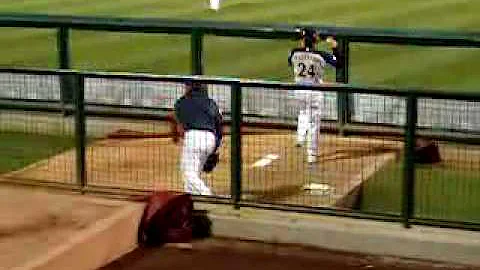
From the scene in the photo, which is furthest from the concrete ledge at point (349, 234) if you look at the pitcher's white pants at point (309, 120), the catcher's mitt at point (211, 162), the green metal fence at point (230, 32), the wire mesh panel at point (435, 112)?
the green metal fence at point (230, 32)

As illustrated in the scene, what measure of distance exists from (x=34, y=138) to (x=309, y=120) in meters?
2.83

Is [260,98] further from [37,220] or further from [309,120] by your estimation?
[37,220]

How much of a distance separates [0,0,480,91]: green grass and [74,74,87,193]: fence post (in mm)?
7596

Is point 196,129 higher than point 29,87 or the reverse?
the reverse

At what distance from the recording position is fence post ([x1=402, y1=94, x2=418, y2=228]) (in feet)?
26.5

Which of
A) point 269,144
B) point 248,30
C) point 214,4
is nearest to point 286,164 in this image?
point 269,144

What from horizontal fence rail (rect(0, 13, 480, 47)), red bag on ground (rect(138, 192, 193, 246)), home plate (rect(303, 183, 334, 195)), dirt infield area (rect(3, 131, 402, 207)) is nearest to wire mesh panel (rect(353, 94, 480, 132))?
dirt infield area (rect(3, 131, 402, 207))

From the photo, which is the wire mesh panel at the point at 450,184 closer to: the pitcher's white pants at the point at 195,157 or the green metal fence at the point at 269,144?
the green metal fence at the point at 269,144

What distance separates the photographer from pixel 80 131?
9.15 meters

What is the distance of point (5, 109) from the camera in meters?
10.9

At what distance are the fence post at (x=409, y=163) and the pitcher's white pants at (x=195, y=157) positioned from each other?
5.52 feet

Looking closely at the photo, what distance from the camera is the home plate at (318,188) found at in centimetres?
886

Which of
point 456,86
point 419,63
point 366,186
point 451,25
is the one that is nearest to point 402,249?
point 366,186

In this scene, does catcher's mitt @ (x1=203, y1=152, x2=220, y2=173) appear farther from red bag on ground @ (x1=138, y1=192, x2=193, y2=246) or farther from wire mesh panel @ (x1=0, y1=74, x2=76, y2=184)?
wire mesh panel @ (x1=0, y1=74, x2=76, y2=184)
